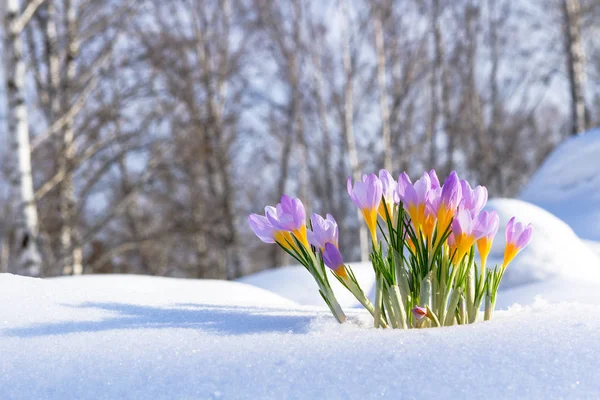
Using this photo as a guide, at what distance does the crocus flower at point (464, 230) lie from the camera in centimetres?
141

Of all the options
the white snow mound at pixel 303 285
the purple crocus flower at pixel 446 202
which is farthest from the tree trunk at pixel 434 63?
the purple crocus flower at pixel 446 202

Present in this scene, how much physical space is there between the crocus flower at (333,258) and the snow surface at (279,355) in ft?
0.46

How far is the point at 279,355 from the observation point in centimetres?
125

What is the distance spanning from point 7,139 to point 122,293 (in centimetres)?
337

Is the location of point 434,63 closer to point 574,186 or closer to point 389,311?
point 574,186

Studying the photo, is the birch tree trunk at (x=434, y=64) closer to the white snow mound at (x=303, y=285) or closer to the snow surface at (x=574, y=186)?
the snow surface at (x=574, y=186)

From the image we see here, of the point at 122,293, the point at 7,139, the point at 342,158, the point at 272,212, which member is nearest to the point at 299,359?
the point at 272,212

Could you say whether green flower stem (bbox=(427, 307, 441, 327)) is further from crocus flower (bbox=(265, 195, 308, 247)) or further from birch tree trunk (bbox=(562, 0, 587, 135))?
birch tree trunk (bbox=(562, 0, 587, 135))

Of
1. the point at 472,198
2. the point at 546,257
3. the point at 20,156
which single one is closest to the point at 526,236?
the point at 472,198

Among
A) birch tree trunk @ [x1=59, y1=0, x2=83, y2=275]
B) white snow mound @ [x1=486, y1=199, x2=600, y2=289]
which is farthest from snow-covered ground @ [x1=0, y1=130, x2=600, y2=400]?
birch tree trunk @ [x1=59, y1=0, x2=83, y2=275]

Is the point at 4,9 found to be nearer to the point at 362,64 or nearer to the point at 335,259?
the point at 335,259

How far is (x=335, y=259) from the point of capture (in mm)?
1434

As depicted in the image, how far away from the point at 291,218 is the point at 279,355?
0.33m

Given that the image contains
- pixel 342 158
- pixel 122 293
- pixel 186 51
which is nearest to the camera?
pixel 122 293
